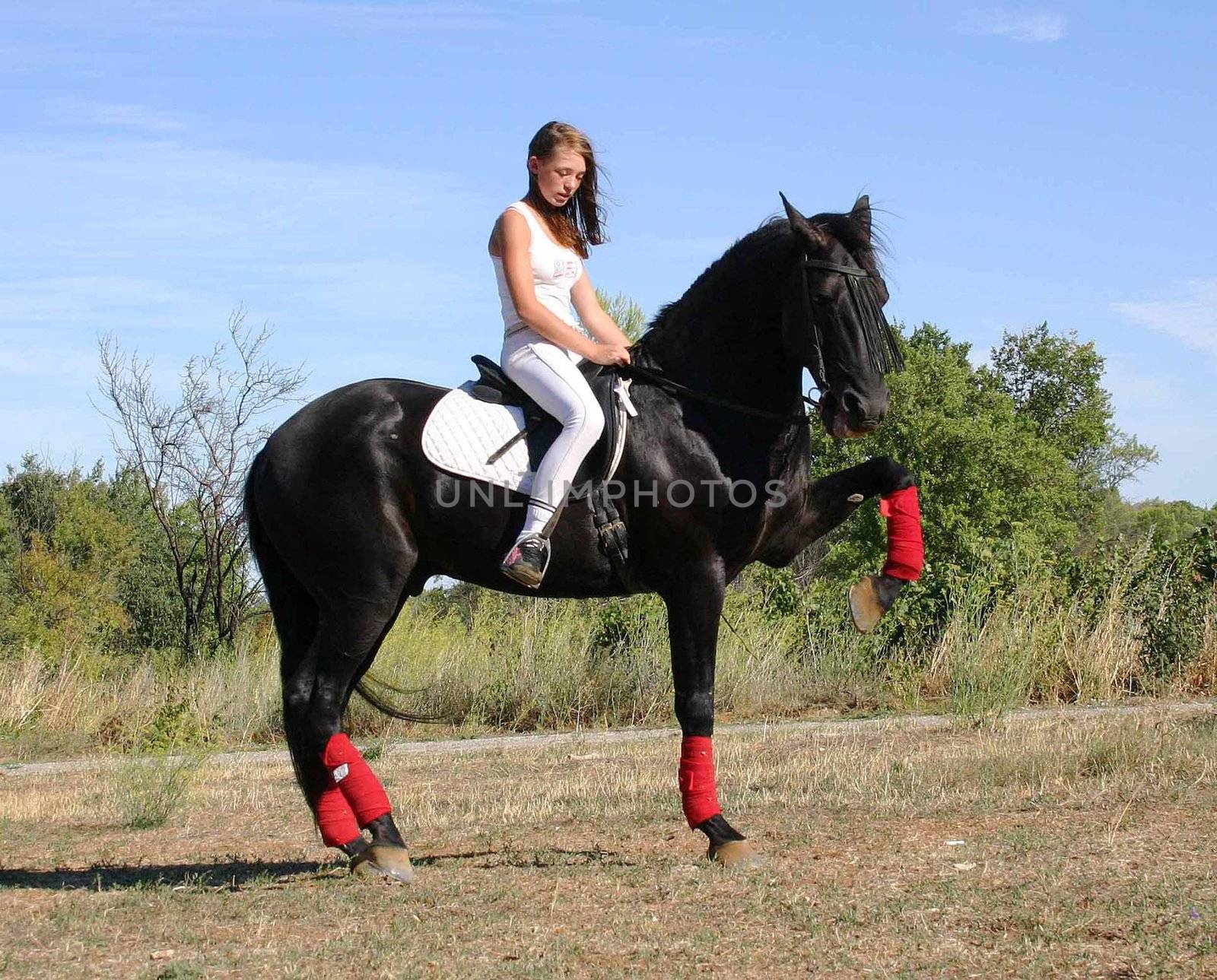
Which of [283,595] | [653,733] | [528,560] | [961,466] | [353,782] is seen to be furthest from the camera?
[961,466]

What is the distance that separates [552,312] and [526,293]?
0.55 feet

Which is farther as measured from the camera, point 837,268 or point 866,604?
point 866,604

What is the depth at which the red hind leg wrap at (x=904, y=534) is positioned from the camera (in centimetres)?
655

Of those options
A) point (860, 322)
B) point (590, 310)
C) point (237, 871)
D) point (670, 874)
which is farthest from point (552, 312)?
point (237, 871)

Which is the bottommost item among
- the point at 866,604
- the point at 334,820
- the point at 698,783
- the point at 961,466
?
the point at 334,820

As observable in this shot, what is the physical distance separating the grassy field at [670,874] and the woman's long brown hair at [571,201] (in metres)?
3.19

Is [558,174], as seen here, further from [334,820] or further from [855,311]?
[334,820]

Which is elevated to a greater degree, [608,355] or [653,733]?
[608,355]

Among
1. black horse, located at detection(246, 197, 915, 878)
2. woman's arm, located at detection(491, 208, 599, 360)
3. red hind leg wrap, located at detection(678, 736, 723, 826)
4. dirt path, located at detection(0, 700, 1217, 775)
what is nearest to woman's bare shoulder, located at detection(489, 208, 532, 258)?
woman's arm, located at detection(491, 208, 599, 360)

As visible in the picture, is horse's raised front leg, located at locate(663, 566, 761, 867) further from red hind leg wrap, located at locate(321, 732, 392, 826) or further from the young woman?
red hind leg wrap, located at locate(321, 732, 392, 826)

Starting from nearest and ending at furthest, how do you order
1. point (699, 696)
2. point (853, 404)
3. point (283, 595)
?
1. point (853, 404)
2. point (699, 696)
3. point (283, 595)

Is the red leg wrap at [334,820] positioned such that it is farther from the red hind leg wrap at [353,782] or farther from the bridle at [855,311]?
the bridle at [855,311]

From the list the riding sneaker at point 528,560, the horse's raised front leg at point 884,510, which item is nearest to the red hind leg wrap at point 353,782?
the riding sneaker at point 528,560

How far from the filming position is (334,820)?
264 inches
